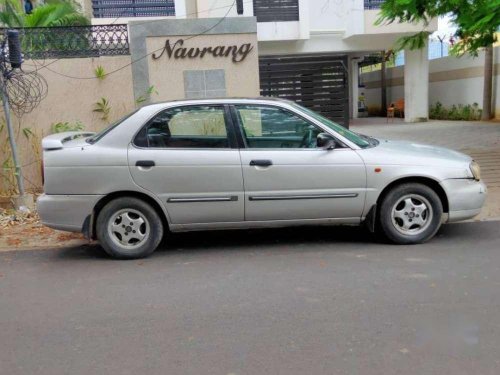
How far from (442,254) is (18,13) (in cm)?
1162

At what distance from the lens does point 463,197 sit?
5570 millimetres

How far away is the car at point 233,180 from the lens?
540cm

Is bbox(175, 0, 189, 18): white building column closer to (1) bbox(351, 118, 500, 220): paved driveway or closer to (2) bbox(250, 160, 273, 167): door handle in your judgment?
(1) bbox(351, 118, 500, 220): paved driveway

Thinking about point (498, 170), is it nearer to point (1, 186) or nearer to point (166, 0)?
point (1, 186)

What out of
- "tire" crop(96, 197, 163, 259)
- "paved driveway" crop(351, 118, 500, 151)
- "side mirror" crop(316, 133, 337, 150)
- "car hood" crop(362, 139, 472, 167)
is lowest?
"tire" crop(96, 197, 163, 259)

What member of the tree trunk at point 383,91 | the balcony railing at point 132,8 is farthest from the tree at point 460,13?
the tree trunk at point 383,91

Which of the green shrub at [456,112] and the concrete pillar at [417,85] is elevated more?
the concrete pillar at [417,85]

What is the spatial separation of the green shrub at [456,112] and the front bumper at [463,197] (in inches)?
600

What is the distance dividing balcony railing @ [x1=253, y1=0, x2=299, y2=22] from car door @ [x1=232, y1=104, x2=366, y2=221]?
13346 millimetres

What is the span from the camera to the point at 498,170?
9477 mm

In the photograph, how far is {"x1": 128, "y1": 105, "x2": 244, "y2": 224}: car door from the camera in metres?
5.40

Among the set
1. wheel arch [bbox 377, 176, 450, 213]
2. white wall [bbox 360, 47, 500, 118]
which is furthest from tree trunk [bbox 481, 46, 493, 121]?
wheel arch [bbox 377, 176, 450, 213]

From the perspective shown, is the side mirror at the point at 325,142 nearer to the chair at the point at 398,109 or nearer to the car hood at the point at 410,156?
the car hood at the point at 410,156

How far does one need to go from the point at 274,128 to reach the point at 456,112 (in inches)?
681
